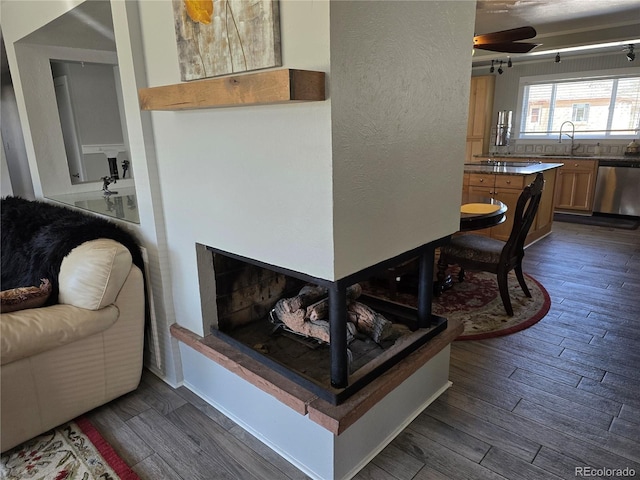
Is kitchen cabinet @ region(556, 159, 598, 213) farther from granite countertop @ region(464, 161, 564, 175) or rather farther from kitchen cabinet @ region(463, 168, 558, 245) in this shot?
granite countertop @ region(464, 161, 564, 175)

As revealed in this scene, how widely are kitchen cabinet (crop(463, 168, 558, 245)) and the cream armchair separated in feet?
12.7

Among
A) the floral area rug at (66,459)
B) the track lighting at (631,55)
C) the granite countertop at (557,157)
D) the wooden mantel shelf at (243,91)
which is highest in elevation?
the track lighting at (631,55)

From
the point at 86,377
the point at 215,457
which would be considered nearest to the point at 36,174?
the point at 86,377

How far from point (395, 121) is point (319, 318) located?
1074 millimetres

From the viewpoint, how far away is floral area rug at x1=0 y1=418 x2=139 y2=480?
1705 millimetres

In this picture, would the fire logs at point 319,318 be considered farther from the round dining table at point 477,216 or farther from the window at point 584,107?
the window at point 584,107

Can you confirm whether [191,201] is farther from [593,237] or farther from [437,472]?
[593,237]

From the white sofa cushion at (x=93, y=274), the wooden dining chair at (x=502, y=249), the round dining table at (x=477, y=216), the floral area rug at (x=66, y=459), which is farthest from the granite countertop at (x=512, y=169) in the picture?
the floral area rug at (x=66, y=459)

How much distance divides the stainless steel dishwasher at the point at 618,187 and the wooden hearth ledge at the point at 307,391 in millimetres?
5309

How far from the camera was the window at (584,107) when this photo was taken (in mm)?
6246

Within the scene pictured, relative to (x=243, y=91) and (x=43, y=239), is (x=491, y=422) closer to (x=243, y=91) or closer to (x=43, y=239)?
(x=243, y=91)

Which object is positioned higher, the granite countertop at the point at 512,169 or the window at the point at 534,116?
the window at the point at 534,116

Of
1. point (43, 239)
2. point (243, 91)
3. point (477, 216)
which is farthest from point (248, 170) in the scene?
point (477, 216)

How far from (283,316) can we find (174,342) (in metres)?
0.63
